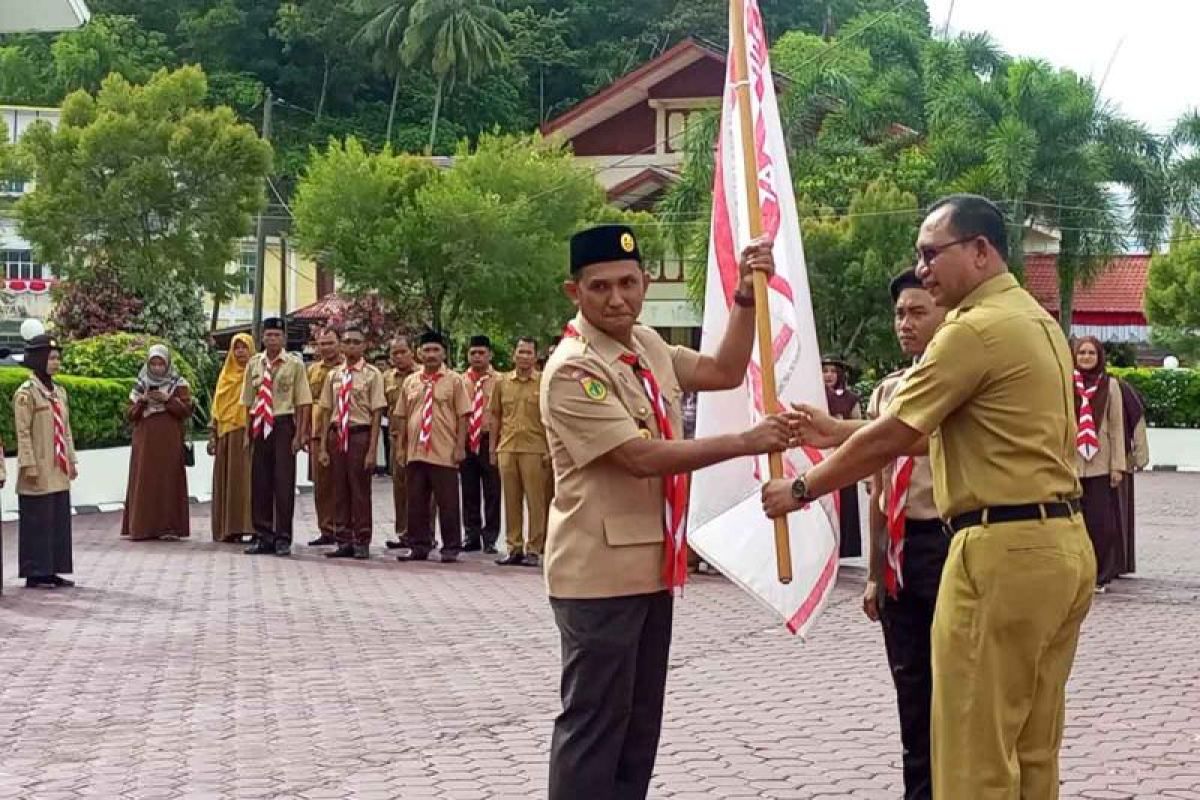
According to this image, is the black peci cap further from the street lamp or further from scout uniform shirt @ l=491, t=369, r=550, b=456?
scout uniform shirt @ l=491, t=369, r=550, b=456

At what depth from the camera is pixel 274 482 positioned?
55.7 feet

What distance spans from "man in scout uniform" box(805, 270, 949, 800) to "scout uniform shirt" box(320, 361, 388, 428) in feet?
35.1

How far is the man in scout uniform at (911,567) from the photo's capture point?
6.31 meters

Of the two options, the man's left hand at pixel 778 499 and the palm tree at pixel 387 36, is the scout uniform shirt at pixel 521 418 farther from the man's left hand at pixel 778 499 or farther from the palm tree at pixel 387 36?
the palm tree at pixel 387 36

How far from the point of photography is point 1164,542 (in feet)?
61.2

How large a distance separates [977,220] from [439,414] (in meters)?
11.3

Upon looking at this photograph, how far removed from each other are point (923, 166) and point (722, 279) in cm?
3260

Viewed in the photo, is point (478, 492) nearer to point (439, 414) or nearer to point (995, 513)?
point (439, 414)

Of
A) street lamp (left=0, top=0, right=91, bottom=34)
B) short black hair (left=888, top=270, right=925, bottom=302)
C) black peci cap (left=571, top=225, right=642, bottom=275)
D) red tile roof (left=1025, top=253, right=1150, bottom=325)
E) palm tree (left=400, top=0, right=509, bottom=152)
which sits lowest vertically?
short black hair (left=888, top=270, right=925, bottom=302)

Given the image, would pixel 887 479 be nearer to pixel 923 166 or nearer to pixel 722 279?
pixel 722 279

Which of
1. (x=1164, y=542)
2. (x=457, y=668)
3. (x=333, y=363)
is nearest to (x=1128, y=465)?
(x=1164, y=542)

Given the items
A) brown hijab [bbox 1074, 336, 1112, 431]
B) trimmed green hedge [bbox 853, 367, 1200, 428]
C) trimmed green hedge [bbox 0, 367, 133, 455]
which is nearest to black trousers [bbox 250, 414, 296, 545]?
trimmed green hedge [bbox 0, 367, 133, 455]

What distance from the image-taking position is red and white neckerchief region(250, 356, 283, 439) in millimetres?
16766

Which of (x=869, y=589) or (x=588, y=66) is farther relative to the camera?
(x=588, y=66)
